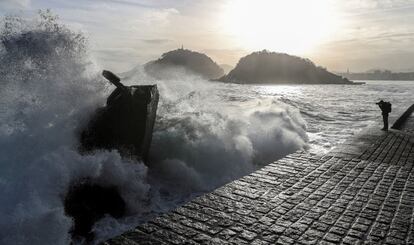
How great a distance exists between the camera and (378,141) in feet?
35.1

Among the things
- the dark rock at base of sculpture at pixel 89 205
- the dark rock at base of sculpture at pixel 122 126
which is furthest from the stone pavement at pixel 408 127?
the dark rock at base of sculpture at pixel 89 205

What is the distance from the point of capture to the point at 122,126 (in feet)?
27.9

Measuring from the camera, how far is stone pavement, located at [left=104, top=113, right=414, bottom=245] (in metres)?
3.96

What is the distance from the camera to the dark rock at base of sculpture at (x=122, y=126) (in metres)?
8.34

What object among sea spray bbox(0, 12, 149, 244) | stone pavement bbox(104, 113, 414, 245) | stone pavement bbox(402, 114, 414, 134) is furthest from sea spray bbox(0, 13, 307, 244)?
stone pavement bbox(402, 114, 414, 134)

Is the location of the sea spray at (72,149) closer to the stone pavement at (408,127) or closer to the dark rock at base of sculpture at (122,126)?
the dark rock at base of sculpture at (122,126)

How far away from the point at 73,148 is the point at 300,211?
5661 mm

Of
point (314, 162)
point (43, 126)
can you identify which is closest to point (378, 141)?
point (314, 162)

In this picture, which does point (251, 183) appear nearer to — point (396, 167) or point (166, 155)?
point (396, 167)

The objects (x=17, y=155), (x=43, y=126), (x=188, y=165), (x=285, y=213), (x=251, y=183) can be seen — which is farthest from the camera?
(x=188, y=165)

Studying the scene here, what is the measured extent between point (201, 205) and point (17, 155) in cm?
489

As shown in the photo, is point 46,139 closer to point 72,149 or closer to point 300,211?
point 72,149

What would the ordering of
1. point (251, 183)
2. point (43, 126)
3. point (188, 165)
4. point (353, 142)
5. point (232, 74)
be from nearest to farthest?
1. point (251, 183)
2. point (43, 126)
3. point (188, 165)
4. point (353, 142)
5. point (232, 74)

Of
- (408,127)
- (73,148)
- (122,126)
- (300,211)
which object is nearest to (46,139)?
(73,148)
